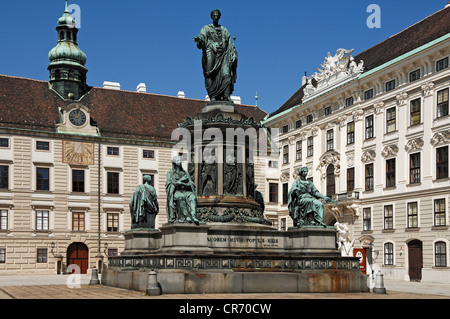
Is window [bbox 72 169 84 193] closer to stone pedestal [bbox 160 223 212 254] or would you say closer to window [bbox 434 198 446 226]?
window [bbox 434 198 446 226]

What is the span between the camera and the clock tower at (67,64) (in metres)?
64.4

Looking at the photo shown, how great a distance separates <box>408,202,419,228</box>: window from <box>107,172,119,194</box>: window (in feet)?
89.6

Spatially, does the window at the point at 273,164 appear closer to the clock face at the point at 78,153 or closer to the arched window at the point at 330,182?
the arched window at the point at 330,182

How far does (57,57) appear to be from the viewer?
6562 centimetres

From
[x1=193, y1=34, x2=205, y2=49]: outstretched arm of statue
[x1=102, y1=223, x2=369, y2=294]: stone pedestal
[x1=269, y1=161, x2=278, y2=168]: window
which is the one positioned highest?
[x1=193, y1=34, x2=205, y2=49]: outstretched arm of statue

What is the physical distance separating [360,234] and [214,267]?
32421 mm

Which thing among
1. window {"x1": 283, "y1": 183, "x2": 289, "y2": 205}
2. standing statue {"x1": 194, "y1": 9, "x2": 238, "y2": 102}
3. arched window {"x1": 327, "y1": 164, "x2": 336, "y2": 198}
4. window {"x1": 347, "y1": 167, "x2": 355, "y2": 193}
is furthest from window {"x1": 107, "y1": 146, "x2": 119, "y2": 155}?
standing statue {"x1": 194, "y1": 9, "x2": 238, "y2": 102}

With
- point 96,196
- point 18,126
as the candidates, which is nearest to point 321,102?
point 96,196

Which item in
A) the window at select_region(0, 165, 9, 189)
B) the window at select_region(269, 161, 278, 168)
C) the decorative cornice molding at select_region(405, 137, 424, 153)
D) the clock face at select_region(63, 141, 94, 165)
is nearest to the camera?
the decorative cornice molding at select_region(405, 137, 424, 153)

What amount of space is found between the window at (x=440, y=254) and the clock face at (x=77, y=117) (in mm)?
32812

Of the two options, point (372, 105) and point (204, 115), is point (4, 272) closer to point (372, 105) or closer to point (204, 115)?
point (372, 105)

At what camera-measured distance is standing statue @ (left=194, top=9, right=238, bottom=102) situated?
23016 mm

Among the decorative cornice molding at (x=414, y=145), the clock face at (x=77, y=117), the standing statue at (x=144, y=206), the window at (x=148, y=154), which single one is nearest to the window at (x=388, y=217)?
the decorative cornice molding at (x=414, y=145)

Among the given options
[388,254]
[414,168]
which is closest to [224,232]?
[414,168]
